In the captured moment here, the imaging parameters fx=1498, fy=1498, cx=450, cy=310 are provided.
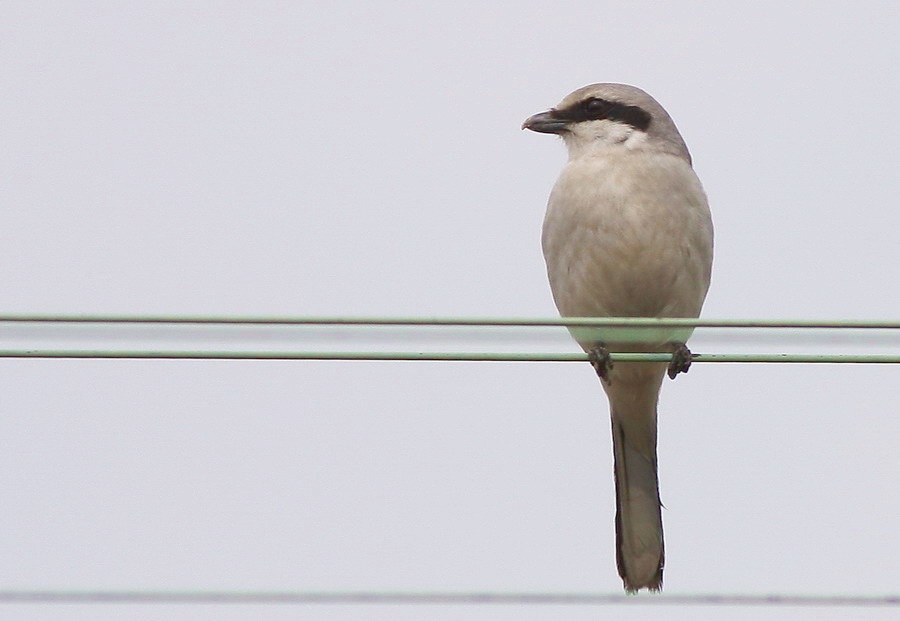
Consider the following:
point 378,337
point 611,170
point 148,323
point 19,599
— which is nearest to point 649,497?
point 611,170

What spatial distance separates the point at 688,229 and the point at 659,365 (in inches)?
33.6

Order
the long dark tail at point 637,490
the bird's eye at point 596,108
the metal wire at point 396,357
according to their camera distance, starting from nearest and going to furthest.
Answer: the metal wire at point 396,357, the long dark tail at point 637,490, the bird's eye at point 596,108

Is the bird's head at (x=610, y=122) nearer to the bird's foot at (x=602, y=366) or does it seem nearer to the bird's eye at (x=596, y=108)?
the bird's eye at (x=596, y=108)

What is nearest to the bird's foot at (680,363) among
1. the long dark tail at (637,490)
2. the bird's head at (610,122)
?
the long dark tail at (637,490)

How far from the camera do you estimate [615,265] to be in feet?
24.4

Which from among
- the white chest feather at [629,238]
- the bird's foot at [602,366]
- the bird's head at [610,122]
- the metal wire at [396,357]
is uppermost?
the bird's head at [610,122]

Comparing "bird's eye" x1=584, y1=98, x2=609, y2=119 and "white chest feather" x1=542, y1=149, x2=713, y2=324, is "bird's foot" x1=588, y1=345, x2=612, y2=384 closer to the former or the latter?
"white chest feather" x1=542, y1=149, x2=713, y2=324

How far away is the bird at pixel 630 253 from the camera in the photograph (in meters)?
7.43

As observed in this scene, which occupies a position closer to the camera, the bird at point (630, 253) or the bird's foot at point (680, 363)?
the bird's foot at point (680, 363)

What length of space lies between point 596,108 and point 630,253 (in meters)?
1.23

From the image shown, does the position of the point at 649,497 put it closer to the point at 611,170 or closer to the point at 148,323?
the point at 611,170

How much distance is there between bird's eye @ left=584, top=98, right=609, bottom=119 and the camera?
27.1 ft

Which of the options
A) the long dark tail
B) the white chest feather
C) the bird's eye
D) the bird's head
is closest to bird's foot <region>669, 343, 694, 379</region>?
the white chest feather

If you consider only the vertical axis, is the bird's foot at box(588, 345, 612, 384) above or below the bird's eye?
below
